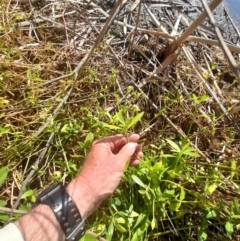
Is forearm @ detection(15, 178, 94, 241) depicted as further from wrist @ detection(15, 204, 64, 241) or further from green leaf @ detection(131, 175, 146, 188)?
green leaf @ detection(131, 175, 146, 188)

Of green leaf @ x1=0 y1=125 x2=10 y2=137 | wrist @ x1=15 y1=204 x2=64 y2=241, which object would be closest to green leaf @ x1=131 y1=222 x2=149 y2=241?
wrist @ x1=15 y1=204 x2=64 y2=241

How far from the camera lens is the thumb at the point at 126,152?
130 centimetres

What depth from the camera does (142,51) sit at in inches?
64.8

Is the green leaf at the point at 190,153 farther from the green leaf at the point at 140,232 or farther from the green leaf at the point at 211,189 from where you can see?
the green leaf at the point at 140,232

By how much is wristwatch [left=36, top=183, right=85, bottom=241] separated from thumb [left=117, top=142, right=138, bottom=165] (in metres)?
0.20

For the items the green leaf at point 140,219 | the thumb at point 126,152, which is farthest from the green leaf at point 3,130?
the green leaf at point 140,219

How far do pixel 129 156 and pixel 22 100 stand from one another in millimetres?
479

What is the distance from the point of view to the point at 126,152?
1305mm

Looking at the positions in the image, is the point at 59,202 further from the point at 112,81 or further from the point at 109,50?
the point at 109,50

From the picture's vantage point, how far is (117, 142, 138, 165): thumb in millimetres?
1300

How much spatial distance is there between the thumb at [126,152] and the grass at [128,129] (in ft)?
0.19

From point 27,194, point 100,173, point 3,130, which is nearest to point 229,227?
point 100,173

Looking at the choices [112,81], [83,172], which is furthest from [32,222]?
[112,81]

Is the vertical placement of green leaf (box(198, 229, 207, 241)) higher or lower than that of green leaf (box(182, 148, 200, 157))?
lower
